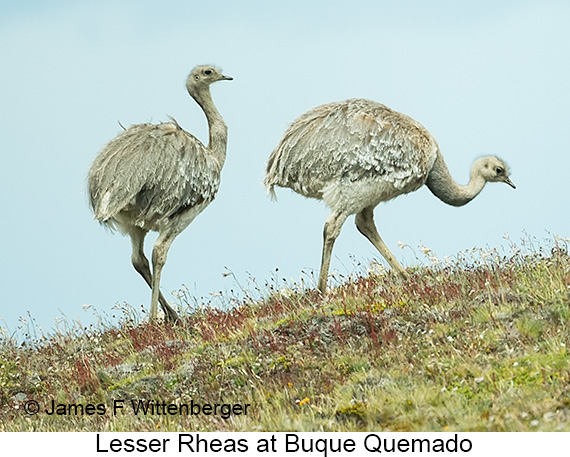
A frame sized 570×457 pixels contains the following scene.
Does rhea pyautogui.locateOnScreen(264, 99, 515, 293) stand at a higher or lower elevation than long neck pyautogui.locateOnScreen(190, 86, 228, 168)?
lower

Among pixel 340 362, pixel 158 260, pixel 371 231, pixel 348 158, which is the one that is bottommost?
pixel 340 362

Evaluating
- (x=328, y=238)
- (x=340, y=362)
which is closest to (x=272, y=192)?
(x=328, y=238)

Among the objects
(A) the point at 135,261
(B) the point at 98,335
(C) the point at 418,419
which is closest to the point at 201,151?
(A) the point at 135,261

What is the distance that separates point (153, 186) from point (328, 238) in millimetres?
2421

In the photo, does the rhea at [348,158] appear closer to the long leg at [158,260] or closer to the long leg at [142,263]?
the long leg at [158,260]

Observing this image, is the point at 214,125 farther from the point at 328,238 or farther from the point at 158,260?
the point at 328,238

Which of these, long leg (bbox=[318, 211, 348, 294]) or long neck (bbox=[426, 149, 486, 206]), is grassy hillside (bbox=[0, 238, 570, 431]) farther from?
long neck (bbox=[426, 149, 486, 206])

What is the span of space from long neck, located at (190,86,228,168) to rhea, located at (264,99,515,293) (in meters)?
1.17

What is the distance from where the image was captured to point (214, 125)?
13438 mm

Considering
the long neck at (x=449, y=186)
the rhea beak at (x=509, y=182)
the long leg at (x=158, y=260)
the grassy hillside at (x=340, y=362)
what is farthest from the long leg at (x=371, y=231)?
the long leg at (x=158, y=260)

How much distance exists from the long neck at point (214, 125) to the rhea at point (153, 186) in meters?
0.61

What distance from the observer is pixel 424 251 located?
12258mm

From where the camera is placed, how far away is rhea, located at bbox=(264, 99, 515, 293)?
37.4ft

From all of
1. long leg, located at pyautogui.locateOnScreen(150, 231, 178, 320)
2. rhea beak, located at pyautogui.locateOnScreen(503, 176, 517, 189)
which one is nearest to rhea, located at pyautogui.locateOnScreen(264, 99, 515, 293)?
long leg, located at pyautogui.locateOnScreen(150, 231, 178, 320)
